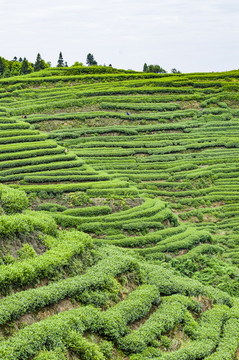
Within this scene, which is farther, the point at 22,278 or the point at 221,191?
the point at 221,191

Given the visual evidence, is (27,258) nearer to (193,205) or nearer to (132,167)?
(193,205)

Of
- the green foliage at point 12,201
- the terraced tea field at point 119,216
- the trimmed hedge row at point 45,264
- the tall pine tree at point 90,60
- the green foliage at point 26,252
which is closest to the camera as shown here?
the trimmed hedge row at point 45,264

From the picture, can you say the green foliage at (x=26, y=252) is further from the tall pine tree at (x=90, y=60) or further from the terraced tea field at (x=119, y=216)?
the tall pine tree at (x=90, y=60)

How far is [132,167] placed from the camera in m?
40.7

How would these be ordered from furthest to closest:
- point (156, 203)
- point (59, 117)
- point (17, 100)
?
1. point (17, 100)
2. point (59, 117)
3. point (156, 203)

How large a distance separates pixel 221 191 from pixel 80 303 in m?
25.0

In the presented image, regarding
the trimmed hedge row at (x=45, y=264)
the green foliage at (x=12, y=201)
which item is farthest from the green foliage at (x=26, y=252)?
Answer: the green foliage at (x=12, y=201)

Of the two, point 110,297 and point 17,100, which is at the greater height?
point 17,100

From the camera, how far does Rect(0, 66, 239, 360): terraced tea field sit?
15.4 meters

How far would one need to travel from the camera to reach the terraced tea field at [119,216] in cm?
1540

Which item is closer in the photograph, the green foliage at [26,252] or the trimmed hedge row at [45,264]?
the trimmed hedge row at [45,264]

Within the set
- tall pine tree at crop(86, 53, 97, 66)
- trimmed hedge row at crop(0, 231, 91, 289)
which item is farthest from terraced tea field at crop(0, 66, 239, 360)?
tall pine tree at crop(86, 53, 97, 66)

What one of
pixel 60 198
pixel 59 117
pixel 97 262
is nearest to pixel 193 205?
pixel 60 198

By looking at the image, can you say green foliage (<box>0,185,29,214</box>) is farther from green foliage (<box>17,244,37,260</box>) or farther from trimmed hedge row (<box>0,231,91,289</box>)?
green foliage (<box>17,244,37,260</box>)
